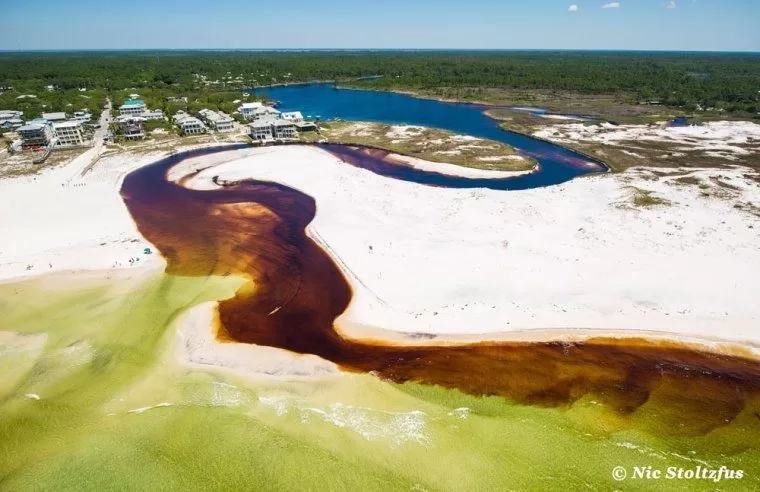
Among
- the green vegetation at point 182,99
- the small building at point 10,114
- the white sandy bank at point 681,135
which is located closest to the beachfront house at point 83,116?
the small building at point 10,114

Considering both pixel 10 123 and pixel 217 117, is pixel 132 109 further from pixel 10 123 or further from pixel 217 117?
pixel 217 117

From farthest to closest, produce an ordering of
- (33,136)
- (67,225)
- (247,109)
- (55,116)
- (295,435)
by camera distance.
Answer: (247,109), (55,116), (33,136), (67,225), (295,435)

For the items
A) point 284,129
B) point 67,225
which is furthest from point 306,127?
point 67,225

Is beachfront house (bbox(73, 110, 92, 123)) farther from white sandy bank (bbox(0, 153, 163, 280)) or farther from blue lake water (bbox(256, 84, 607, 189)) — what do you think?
blue lake water (bbox(256, 84, 607, 189))

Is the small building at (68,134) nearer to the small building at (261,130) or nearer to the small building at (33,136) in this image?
the small building at (33,136)

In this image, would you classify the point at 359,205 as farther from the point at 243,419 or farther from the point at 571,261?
the point at 243,419

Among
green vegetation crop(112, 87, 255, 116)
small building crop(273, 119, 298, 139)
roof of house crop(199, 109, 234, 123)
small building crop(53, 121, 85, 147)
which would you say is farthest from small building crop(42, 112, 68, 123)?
small building crop(273, 119, 298, 139)
